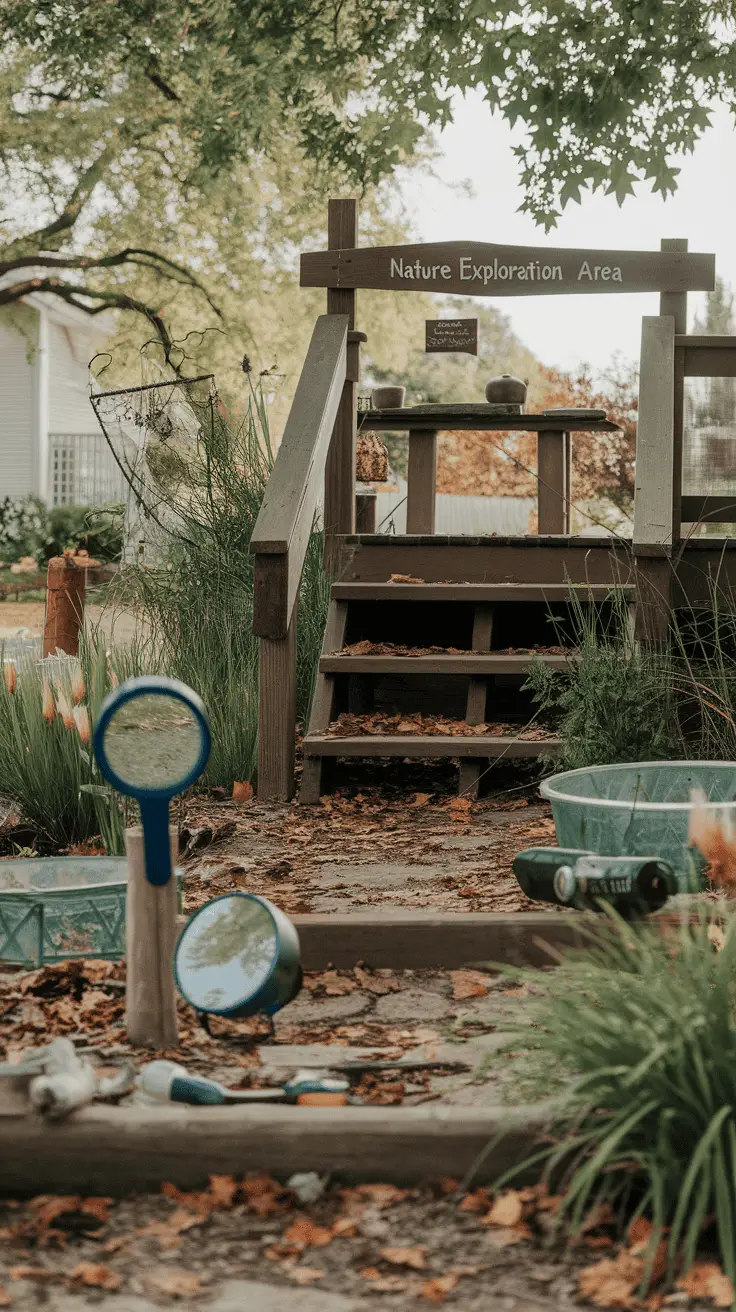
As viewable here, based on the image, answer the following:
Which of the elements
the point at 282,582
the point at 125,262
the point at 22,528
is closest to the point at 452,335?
the point at 282,582

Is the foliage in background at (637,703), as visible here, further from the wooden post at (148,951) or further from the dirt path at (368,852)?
the wooden post at (148,951)

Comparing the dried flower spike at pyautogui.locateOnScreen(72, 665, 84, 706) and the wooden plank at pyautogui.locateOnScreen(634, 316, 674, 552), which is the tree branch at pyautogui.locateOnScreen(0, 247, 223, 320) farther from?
the dried flower spike at pyautogui.locateOnScreen(72, 665, 84, 706)

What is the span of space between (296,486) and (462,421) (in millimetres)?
4192

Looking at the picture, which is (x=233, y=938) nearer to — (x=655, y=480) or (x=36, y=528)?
(x=655, y=480)

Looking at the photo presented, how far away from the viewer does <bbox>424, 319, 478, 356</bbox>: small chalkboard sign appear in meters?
8.41

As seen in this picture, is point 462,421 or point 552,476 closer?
point 462,421

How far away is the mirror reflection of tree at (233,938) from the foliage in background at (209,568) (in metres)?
3.30

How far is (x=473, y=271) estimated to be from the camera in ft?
23.0

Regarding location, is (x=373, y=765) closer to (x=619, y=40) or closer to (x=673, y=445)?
(x=673, y=445)

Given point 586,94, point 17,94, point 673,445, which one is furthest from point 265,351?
point 673,445

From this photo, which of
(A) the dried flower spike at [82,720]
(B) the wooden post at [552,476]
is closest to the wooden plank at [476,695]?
(A) the dried flower spike at [82,720]

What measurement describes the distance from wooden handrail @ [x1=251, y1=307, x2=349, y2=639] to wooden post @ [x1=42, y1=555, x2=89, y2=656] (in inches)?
78.6

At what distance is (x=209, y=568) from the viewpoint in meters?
6.62

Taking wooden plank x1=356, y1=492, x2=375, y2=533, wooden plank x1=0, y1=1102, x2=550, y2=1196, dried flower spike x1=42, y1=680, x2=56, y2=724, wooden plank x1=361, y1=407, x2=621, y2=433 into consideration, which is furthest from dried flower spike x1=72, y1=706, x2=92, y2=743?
wooden plank x1=356, y1=492, x2=375, y2=533
